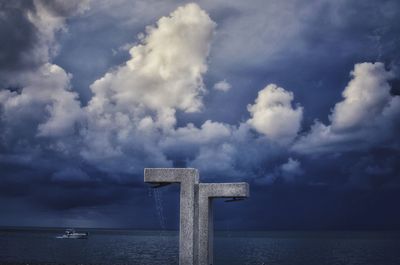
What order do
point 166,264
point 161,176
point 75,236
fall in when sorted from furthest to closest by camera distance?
point 75,236
point 166,264
point 161,176

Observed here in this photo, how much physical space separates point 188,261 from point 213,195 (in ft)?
7.02

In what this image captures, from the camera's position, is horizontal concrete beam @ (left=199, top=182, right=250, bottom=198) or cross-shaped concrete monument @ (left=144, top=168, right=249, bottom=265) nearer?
cross-shaped concrete monument @ (left=144, top=168, right=249, bottom=265)

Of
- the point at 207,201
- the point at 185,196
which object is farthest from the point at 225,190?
the point at 185,196

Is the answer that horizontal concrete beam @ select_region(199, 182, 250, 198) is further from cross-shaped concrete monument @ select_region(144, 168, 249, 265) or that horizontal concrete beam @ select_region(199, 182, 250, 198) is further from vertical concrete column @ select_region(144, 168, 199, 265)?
vertical concrete column @ select_region(144, 168, 199, 265)

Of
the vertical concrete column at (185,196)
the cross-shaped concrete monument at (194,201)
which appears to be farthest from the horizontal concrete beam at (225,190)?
the vertical concrete column at (185,196)

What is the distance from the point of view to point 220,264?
70.9m

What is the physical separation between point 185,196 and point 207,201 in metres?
0.76

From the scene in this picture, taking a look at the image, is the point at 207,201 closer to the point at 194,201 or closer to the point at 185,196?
the point at 194,201

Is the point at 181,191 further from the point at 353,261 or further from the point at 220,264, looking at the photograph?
the point at 353,261

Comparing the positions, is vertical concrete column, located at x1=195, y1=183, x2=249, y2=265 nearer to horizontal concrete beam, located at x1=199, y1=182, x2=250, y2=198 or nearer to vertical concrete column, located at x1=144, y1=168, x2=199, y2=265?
horizontal concrete beam, located at x1=199, y1=182, x2=250, y2=198

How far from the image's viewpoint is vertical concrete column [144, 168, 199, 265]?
47.4 feet

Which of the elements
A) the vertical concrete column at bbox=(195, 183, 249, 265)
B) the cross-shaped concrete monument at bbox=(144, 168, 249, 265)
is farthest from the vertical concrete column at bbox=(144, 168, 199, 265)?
the vertical concrete column at bbox=(195, 183, 249, 265)

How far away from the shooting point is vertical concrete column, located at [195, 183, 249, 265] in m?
14.7

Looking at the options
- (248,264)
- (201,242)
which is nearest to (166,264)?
(248,264)
